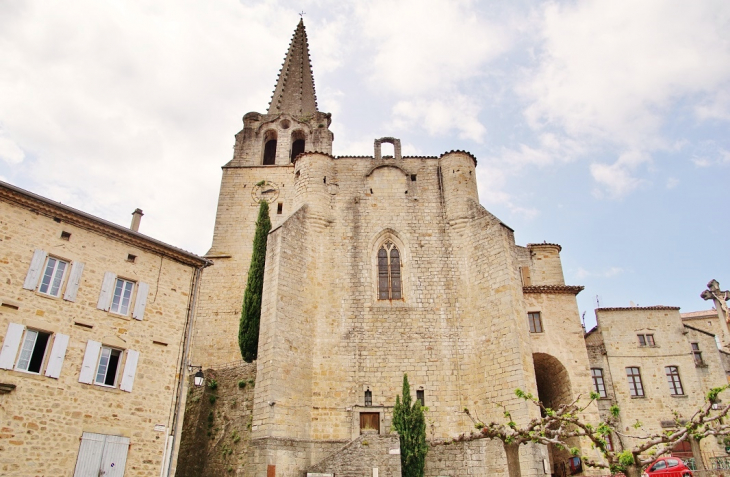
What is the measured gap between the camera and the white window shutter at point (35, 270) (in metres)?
11.4

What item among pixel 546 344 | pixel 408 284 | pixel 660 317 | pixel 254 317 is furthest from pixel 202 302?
pixel 660 317

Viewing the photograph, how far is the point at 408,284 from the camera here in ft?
57.5

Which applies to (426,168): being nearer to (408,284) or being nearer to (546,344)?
(408,284)

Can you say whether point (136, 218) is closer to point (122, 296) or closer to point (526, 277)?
point (122, 296)

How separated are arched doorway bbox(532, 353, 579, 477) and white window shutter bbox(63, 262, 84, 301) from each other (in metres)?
14.4

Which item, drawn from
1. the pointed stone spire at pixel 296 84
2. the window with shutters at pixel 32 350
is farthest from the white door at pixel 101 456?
the pointed stone spire at pixel 296 84

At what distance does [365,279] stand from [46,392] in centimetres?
951

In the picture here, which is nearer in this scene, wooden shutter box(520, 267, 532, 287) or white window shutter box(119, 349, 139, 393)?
white window shutter box(119, 349, 139, 393)

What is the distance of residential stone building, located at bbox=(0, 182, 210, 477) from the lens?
35.4 feet

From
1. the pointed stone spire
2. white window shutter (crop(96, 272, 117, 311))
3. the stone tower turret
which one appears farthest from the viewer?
the pointed stone spire

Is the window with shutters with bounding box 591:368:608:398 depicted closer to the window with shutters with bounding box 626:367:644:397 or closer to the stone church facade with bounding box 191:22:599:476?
the window with shutters with bounding box 626:367:644:397

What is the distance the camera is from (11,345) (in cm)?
1077

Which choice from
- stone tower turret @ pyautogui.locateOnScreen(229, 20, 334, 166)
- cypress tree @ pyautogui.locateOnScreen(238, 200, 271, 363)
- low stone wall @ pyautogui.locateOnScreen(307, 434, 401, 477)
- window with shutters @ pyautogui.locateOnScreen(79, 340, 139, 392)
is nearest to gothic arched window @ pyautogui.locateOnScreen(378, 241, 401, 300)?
cypress tree @ pyautogui.locateOnScreen(238, 200, 271, 363)

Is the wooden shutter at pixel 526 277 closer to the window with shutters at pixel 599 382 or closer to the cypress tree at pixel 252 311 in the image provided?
the window with shutters at pixel 599 382
